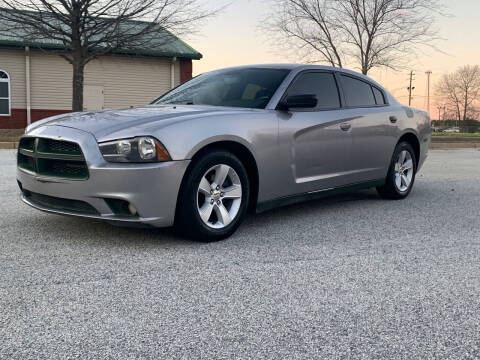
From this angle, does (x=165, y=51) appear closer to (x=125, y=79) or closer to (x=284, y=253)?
(x=125, y=79)

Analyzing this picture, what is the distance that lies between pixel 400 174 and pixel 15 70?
19795 mm

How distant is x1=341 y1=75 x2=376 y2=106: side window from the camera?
5.80 m

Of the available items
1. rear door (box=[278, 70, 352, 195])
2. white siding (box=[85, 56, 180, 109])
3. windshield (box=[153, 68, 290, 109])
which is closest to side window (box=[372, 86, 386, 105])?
rear door (box=[278, 70, 352, 195])

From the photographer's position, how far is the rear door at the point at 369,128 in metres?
5.70

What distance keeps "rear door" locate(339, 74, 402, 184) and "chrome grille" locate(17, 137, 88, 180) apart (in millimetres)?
2987

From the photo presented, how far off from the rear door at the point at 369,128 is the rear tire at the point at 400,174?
16 cm

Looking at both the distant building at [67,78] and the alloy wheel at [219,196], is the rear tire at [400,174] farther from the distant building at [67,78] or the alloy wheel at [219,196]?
the distant building at [67,78]

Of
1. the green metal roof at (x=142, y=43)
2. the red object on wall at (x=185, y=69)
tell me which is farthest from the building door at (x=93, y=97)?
the red object on wall at (x=185, y=69)

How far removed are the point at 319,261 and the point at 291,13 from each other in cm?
2058

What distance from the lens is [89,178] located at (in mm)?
3762

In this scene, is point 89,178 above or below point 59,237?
above

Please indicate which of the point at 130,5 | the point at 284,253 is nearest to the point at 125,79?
the point at 130,5

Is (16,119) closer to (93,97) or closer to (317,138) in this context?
(93,97)

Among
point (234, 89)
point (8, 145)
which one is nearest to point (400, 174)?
point (234, 89)
